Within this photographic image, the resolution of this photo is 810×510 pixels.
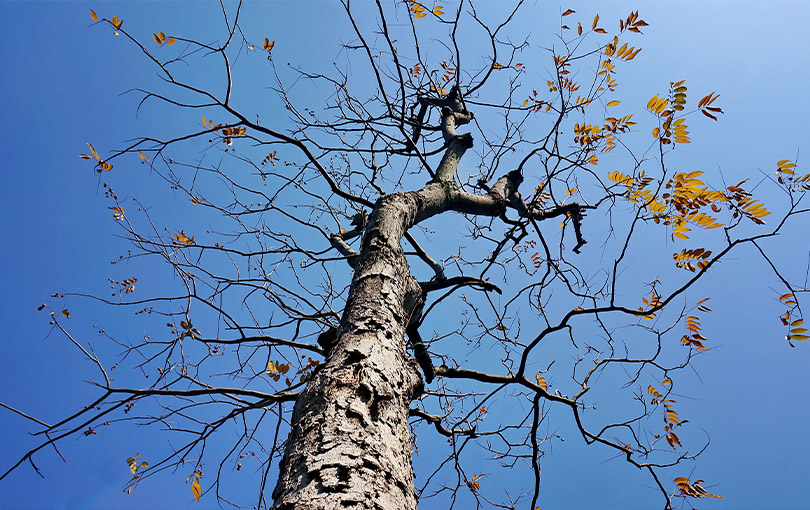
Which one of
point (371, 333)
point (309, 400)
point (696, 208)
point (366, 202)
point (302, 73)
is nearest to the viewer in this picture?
point (309, 400)

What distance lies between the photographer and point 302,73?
3.72 m

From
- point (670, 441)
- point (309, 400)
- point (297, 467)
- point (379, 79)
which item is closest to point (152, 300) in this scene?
point (309, 400)

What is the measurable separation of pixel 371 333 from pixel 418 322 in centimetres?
98

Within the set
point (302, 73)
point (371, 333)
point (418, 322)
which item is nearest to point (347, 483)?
point (371, 333)

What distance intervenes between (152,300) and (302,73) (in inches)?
92.0

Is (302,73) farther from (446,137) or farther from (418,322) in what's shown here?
(418,322)

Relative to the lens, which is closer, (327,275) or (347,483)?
(347,483)

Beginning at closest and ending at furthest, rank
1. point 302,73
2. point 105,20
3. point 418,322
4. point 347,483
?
point 347,483, point 105,20, point 418,322, point 302,73

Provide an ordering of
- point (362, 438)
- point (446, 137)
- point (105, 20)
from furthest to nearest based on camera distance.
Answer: point (446, 137) → point (105, 20) → point (362, 438)

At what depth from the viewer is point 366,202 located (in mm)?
3424

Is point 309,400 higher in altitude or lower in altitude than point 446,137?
lower

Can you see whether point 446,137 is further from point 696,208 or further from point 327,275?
point 696,208

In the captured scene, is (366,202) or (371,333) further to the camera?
(366,202)

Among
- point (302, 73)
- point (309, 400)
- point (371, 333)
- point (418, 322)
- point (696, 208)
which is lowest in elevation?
point (309, 400)
